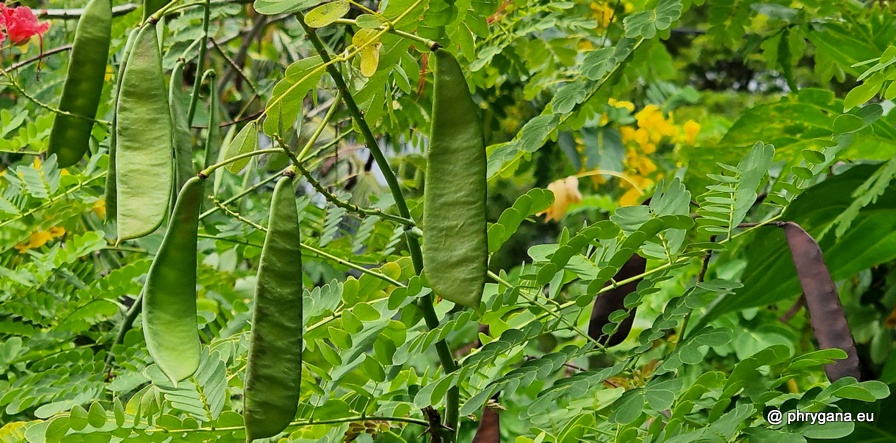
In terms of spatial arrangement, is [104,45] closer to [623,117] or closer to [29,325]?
[29,325]

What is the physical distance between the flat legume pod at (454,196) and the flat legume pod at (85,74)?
0.95 ft

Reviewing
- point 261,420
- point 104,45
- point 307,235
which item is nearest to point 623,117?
point 307,235

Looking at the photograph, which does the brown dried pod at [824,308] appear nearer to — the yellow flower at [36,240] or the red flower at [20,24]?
the red flower at [20,24]

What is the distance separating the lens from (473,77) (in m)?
1.20

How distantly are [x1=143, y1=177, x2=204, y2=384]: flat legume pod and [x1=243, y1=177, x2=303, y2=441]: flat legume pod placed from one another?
4cm

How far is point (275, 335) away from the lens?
1.52 feet

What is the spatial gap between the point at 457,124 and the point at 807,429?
1.08 feet

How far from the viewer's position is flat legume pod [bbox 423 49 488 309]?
0.45 metres

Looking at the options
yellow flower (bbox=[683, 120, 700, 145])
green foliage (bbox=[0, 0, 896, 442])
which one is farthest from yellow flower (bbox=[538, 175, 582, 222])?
yellow flower (bbox=[683, 120, 700, 145])

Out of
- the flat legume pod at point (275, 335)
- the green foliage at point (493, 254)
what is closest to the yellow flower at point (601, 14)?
the green foliage at point (493, 254)

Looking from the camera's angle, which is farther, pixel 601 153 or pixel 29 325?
pixel 601 153

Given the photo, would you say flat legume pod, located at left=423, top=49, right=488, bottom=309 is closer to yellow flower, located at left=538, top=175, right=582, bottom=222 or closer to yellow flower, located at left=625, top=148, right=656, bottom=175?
yellow flower, located at left=538, top=175, right=582, bottom=222

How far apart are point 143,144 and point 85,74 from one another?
5.3 inches

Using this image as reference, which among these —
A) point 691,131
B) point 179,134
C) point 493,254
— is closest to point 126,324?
point 179,134
